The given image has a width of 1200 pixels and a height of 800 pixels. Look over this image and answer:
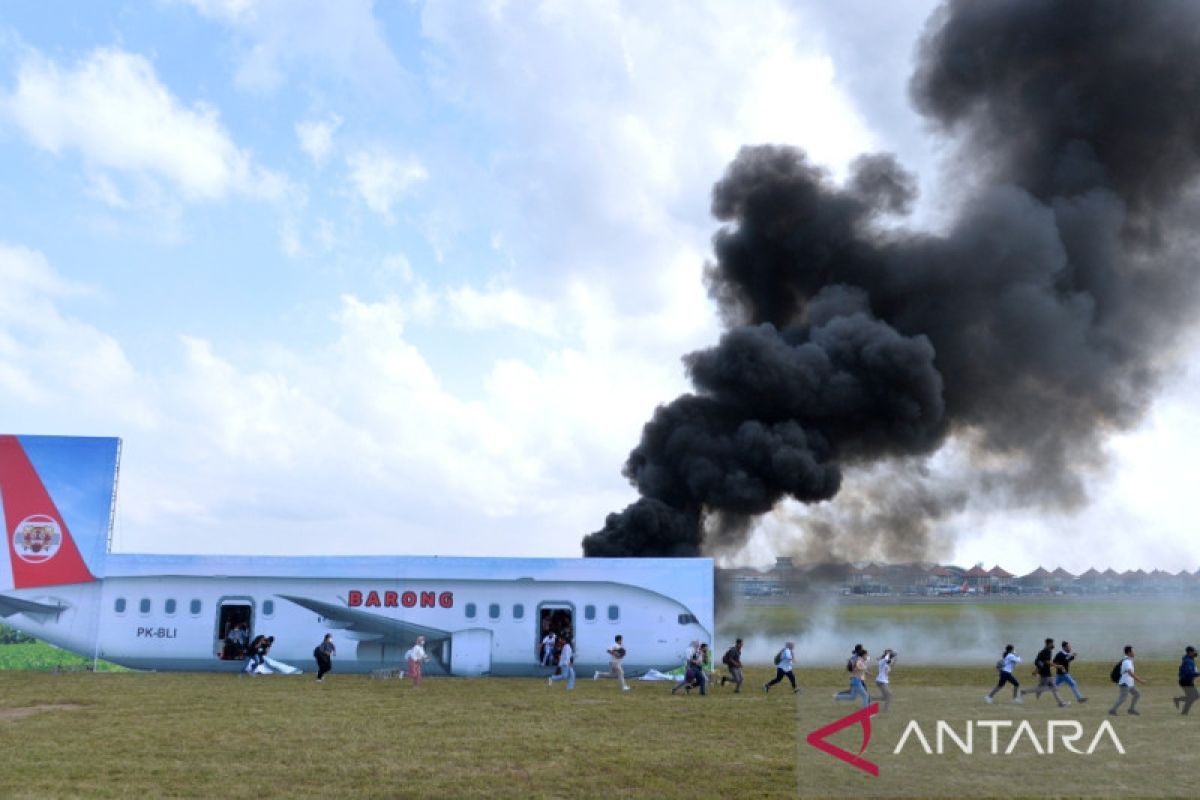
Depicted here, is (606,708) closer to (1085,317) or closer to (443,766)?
(443,766)

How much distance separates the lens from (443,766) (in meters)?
13.4

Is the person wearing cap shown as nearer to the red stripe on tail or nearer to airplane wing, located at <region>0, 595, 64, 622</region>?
the red stripe on tail

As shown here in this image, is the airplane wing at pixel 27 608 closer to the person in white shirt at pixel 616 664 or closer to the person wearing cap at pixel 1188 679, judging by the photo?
the person in white shirt at pixel 616 664

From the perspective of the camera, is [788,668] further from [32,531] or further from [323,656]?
[32,531]

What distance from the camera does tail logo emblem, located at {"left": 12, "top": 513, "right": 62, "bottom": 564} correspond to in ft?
91.4

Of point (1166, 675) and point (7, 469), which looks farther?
point (1166, 675)

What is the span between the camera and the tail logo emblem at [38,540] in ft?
91.4

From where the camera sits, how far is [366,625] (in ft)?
87.5

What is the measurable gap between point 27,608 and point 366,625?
962cm

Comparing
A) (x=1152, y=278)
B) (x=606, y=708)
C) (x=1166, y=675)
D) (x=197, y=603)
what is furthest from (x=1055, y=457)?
(x=197, y=603)

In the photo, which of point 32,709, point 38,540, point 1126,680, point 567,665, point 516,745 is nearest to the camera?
point 516,745

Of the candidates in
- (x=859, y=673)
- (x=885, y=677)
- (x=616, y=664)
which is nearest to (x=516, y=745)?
(x=859, y=673)

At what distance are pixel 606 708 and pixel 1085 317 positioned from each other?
115ft

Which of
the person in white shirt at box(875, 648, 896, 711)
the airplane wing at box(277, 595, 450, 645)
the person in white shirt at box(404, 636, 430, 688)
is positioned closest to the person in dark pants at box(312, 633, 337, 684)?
the airplane wing at box(277, 595, 450, 645)
